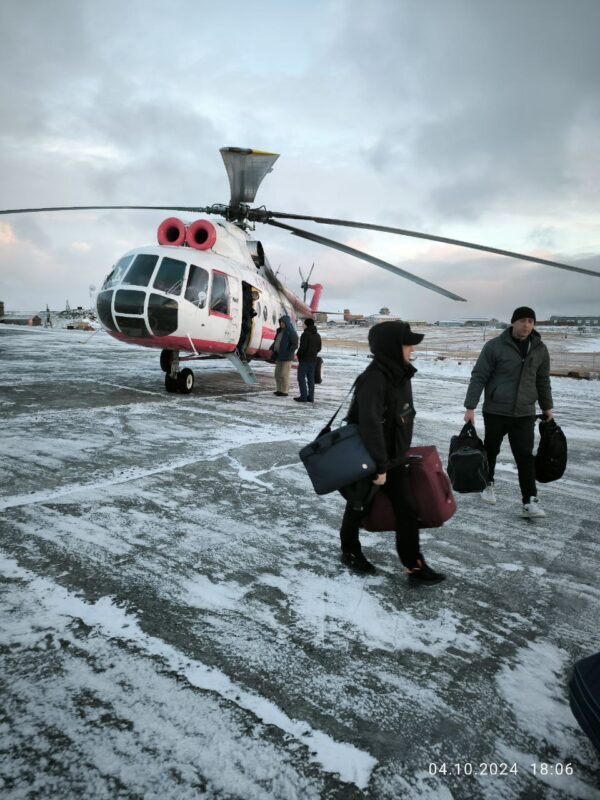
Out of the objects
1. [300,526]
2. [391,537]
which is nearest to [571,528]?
[391,537]

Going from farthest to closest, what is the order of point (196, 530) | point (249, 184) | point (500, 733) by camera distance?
point (249, 184) → point (196, 530) → point (500, 733)

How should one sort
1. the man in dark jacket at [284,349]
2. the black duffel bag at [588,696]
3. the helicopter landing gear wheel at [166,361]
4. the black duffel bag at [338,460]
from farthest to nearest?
the helicopter landing gear wheel at [166,361] → the man in dark jacket at [284,349] → the black duffel bag at [338,460] → the black duffel bag at [588,696]

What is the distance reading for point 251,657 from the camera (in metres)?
2.06

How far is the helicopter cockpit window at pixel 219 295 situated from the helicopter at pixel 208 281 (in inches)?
0.8

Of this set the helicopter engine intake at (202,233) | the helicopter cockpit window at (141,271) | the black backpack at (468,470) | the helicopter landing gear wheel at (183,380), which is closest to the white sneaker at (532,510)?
the black backpack at (468,470)

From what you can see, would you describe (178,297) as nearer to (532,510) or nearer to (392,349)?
(392,349)

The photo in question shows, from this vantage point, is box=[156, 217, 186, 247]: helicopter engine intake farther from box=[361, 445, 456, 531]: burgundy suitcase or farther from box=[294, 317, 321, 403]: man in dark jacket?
box=[361, 445, 456, 531]: burgundy suitcase

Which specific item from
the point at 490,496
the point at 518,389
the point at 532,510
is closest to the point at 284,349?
the point at 490,496

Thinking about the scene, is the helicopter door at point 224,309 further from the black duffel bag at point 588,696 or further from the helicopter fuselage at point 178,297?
the black duffel bag at point 588,696

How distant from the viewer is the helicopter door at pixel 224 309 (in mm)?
8867

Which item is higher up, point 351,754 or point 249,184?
point 249,184

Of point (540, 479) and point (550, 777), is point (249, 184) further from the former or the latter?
point (550, 777)

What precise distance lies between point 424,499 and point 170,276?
6.81 metres

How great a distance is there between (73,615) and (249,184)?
32.0 ft
